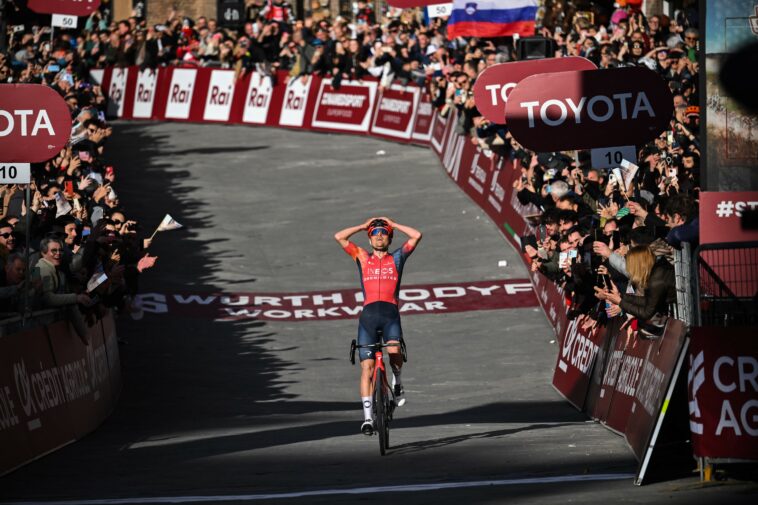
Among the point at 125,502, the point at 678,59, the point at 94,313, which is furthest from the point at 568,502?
the point at 678,59

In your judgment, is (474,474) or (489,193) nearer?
(474,474)

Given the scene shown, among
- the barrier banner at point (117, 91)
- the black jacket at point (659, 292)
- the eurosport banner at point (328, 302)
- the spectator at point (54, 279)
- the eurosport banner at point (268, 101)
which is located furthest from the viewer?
the barrier banner at point (117, 91)

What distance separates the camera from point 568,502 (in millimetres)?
9992

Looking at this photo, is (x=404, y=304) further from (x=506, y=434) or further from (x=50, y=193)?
(x=506, y=434)

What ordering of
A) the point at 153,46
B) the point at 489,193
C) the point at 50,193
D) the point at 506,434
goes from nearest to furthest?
the point at 506,434
the point at 50,193
the point at 489,193
the point at 153,46

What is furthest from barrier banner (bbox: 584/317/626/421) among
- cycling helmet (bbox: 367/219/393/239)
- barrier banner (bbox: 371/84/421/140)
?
barrier banner (bbox: 371/84/421/140)

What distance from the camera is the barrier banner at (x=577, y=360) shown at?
16406mm

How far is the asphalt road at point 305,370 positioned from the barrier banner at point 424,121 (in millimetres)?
488

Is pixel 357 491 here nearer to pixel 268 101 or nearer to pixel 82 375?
pixel 82 375

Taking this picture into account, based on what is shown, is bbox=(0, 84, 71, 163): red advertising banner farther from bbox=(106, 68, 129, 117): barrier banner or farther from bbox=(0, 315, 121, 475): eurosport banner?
bbox=(106, 68, 129, 117): barrier banner

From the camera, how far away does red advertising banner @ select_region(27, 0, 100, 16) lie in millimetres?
30375

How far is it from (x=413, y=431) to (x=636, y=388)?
106 inches

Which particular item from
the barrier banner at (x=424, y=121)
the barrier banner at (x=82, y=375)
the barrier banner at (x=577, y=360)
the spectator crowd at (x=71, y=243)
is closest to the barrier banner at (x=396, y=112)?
the barrier banner at (x=424, y=121)

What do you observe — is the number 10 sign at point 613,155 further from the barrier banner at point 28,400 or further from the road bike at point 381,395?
the barrier banner at point 28,400
